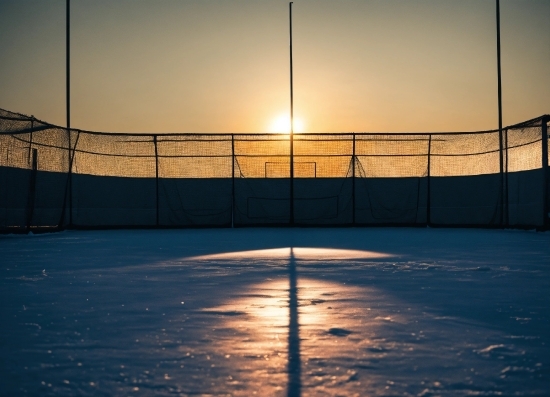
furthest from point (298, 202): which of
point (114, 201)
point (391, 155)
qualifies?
point (114, 201)

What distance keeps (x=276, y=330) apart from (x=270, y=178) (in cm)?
1877

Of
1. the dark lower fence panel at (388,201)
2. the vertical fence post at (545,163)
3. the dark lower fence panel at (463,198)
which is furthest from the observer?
the dark lower fence panel at (463,198)

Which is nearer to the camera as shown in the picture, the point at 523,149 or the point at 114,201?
the point at 523,149

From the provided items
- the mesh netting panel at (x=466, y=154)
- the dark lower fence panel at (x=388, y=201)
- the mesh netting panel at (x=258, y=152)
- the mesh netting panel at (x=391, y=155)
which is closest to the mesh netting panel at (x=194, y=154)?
the mesh netting panel at (x=258, y=152)

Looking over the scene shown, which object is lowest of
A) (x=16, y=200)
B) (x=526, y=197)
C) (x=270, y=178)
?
(x=16, y=200)

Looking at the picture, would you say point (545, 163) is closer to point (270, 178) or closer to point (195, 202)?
point (270, 178)

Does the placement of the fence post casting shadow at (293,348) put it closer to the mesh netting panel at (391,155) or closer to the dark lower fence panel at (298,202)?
the dark lower fence panel at (298,202)

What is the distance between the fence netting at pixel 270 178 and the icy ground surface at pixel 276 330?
35.6 feet

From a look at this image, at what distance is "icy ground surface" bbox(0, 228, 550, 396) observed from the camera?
2.62 metres

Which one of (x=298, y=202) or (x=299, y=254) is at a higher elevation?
(x=298, y=202)

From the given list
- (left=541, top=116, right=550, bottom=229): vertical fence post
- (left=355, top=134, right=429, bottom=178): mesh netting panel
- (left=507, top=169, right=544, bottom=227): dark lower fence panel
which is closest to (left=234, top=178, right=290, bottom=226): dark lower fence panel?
(left=355, top=134, right=429, bottom=178): mesh netting panel

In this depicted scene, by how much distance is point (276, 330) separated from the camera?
3656 mm

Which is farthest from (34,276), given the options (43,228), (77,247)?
(43,228)

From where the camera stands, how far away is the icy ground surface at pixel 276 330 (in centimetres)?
262
